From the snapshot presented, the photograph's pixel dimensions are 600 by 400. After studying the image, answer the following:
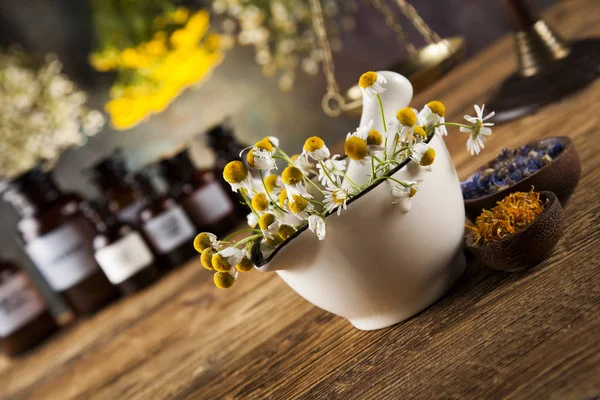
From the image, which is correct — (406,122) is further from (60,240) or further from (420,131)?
(60,240)

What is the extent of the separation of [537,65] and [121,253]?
0.83 meters

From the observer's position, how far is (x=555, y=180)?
58 cm

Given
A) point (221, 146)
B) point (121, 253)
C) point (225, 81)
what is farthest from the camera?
point (225, 81)

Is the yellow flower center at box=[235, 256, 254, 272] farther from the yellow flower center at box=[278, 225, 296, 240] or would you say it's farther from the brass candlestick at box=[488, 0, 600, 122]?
the brass candlestick at box=[488, 0, 600, 122]

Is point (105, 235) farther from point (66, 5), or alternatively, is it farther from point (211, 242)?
point (66, 5)

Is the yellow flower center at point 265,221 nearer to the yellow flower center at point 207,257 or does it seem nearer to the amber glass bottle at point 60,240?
the yellow flower center at point 207,257

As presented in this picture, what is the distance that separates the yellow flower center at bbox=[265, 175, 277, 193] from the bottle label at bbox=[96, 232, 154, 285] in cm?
80

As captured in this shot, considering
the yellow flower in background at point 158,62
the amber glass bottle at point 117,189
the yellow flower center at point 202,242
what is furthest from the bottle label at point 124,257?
the yellow flower center at point 202,242

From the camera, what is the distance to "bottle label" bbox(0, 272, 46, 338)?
4.42 ft

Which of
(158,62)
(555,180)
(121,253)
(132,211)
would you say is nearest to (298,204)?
(555,180)

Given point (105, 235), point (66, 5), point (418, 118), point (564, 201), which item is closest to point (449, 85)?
point (105, 235)

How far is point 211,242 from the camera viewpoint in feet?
1.72

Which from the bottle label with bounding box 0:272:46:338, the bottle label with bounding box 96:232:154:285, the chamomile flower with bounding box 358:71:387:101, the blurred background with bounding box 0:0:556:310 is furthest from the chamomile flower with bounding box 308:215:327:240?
the blurred background with bounding box 0:0:556:310

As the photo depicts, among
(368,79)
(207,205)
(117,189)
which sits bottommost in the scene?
(207,205)
